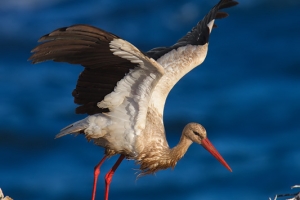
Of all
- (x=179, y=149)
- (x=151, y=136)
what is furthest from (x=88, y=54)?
(x=179, y=149)

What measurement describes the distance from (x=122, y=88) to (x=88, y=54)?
829 mm

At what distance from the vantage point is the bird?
8.62m

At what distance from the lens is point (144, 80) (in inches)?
367

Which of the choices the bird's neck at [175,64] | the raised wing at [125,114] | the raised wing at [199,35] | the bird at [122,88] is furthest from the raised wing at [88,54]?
the raised wing at [199,35]

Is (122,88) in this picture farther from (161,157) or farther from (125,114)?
(161,157)

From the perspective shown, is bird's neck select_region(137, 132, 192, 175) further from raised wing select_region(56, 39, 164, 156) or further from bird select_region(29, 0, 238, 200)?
raised wing select_region(56, 39, 164, 156)

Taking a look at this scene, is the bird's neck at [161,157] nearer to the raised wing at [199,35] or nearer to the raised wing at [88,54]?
the raised wing at [88,54]

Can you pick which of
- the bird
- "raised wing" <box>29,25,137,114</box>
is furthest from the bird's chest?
"raised wing" <box>29,25,137,114</box>

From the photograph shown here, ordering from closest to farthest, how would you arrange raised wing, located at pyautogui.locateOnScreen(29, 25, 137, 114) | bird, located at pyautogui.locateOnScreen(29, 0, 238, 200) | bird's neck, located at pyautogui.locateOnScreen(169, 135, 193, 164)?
raised wing, located at pyautogui.locateOnScreen(29, 25, 137, 114) < bird, located at pyautogui.locateOnScreen(29, 0, 238, 200) < bird's neck, located at pyautogui.locateOnScreen(169, 135, 193, 164)

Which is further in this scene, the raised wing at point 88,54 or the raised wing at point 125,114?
the raised wing at point 125,114

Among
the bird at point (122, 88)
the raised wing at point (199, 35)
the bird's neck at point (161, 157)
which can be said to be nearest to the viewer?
the bird at point (122, 88)

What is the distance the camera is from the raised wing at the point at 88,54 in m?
8.52

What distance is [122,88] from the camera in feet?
31.0

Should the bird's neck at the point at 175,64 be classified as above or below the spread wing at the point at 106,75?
above
